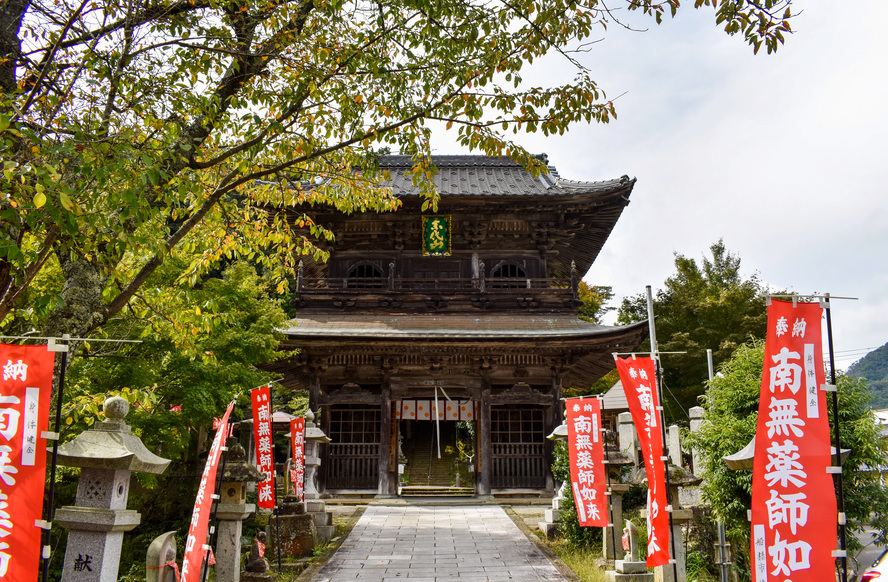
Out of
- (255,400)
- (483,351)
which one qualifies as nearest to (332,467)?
(483,351)

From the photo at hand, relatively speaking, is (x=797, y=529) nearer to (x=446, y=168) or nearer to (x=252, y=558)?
(x=252, y=558)

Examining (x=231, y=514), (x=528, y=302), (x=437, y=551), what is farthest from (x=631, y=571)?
(x=528, y=302)

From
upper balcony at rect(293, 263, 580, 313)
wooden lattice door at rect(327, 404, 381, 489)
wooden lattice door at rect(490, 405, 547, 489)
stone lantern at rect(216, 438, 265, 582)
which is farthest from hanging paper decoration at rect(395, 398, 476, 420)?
stone lantern at rect(216, 438, 265, 582)

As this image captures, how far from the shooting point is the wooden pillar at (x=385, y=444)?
14.8 meters

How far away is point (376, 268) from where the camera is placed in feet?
54.5

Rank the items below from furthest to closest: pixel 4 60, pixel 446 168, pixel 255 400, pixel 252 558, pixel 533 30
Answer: pixel 446 168, pixel 255 400, pixel 252 558, pixel 533 30, pixel 4 60

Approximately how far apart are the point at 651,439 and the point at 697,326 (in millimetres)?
19520

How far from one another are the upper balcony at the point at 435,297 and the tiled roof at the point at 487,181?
2.35 metres

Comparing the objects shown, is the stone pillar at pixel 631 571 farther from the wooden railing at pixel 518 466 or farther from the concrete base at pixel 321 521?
the wooden railing at pixel 518 466

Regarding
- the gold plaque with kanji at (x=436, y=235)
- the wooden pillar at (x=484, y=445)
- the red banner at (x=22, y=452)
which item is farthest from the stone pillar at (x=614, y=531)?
the gold plaque with kanji at (x=436, y=235)

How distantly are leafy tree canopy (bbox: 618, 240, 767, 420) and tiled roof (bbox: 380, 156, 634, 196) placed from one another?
912cm

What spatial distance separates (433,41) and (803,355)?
4.38 m

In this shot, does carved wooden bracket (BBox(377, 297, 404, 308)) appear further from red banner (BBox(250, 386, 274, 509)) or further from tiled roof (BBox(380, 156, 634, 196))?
red banner (BBox(250, 386, 274, 509))

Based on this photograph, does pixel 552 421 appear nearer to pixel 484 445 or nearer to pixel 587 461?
pixel 484 445
